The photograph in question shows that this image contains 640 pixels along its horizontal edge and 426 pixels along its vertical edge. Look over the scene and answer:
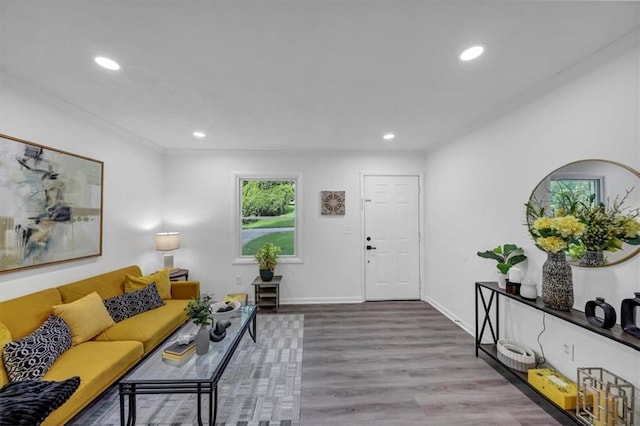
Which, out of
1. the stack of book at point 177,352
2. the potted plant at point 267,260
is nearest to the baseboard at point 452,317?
the potted plant at point 267,260

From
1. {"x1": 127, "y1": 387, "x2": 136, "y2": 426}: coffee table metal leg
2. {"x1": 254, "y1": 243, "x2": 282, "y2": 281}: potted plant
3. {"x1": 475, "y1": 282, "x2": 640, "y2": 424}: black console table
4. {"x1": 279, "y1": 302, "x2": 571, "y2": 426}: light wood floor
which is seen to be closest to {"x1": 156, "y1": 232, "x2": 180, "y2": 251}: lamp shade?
{"x1": 254, "y1": 243, "x2": 282, "y2": 281}: potted plant

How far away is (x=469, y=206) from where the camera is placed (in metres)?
3.21

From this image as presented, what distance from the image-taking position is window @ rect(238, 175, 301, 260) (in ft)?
14.5

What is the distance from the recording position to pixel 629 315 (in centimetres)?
153

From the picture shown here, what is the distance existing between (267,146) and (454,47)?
9.52 feet

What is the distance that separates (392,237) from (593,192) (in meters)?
2.73

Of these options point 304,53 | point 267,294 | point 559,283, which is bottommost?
point 267,294

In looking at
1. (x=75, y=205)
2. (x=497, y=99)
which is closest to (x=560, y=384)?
(x=497, y=99)

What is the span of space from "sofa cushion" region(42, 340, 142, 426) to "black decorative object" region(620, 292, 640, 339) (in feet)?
10.9

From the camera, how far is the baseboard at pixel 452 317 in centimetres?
317

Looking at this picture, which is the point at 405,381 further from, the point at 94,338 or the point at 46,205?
the point at 46,205

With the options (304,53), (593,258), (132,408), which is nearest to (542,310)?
(593,258)

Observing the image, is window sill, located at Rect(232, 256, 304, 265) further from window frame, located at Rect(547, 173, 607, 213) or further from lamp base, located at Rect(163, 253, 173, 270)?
window frame, located at Rect(547, 173, 607, 213)

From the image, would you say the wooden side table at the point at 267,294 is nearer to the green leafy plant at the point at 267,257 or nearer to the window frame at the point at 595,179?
the green leafy plant at the point at 267,257
